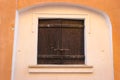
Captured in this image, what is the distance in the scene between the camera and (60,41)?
5504 mm

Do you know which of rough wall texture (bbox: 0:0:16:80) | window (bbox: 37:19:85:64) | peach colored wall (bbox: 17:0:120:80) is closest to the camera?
rough wall texture (bbox: 0:0:16:80)

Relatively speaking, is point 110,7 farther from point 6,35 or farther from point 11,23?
point 6,35

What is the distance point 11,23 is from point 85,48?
188cm

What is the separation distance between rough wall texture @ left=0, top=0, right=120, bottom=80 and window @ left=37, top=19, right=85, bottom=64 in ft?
1.86

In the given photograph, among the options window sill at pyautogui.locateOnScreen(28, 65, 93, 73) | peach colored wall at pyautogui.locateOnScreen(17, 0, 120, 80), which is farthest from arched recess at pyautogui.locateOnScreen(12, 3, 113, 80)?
peach colored wall at pyautogui.locateOnScreen(17, 0, 120, 80)

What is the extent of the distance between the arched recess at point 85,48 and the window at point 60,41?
143mm

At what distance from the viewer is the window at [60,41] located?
544 centimetres

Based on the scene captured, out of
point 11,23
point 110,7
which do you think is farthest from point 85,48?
point 11,23

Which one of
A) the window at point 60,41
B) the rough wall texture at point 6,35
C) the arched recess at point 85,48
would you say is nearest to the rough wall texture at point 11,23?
the rough wall texture at point 6,35

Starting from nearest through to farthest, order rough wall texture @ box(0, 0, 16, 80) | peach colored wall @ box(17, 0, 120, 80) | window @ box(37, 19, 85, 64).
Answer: rough wall texture @ box(0, 0, 16, 80)
peach colored wall @ box(17, 0, 120, 80)
window @ box(37, 19, 85, 64)

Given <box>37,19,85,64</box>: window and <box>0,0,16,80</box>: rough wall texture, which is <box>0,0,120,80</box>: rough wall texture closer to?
<box>0,0,16,80</box>: rough wall texture

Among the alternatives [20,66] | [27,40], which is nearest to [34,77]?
[20,66]

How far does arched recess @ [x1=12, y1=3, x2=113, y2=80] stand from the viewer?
17.2 ft

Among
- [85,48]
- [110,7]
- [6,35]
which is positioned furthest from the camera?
[85,48]
